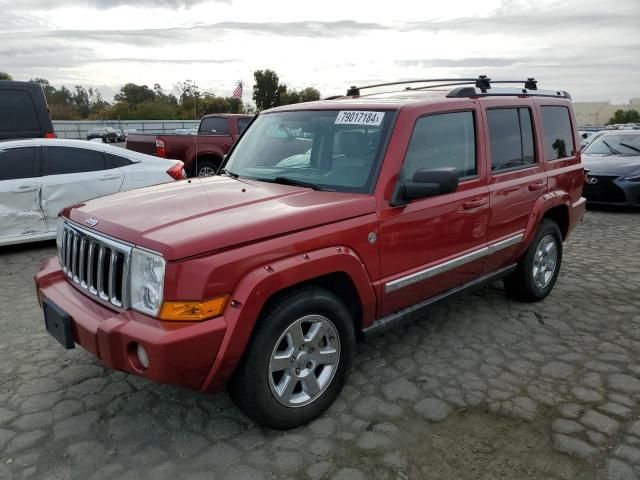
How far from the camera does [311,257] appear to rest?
2.80 m

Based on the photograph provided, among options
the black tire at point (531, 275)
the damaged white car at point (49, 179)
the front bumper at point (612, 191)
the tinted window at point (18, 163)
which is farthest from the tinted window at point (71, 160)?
the front bumper at point (612, 191)

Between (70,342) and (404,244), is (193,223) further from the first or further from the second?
(404,244)

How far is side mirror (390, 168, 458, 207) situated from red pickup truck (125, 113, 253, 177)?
25.0 ft

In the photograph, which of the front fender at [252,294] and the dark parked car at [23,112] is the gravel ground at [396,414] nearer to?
the front fender at [252,294]

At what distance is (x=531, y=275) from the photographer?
474 cm

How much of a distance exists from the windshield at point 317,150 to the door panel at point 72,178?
3.40 metres

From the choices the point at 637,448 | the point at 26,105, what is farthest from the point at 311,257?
the point at 26,105

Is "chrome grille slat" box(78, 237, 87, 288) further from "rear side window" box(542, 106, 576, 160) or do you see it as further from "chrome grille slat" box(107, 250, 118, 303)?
"rear side window" box(542, 106, 576, 160)

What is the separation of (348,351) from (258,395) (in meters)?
0.65

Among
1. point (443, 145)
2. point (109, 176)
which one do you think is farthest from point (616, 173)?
point (109, 176)

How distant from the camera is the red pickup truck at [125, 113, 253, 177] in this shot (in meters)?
11.2

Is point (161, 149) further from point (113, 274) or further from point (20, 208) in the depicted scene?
point (113, 274)

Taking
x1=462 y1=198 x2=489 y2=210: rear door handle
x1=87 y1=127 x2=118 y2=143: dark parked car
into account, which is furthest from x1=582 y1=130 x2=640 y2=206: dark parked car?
x1=87 y1=127 x2=118 y2=143: dark parked car

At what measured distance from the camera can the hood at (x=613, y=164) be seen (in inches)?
372
